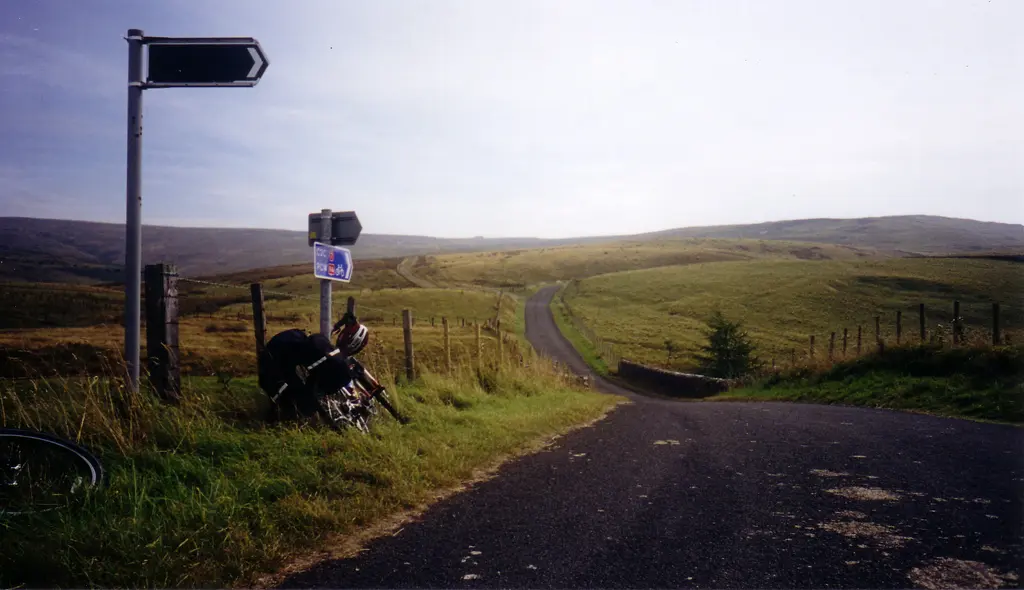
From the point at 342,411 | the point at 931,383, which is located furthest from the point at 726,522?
the point at 931,383

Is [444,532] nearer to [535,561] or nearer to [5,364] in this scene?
[535,561]

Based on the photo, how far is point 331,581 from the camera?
13.2 feet

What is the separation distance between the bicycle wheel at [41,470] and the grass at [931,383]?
12.9 meters

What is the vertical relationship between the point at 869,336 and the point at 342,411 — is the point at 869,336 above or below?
below

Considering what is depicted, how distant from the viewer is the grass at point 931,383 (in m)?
12.6

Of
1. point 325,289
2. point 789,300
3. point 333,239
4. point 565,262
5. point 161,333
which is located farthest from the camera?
point 565,262

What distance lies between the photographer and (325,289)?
8633 mm

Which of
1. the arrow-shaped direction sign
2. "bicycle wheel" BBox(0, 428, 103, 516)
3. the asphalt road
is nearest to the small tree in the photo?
the asphalt road

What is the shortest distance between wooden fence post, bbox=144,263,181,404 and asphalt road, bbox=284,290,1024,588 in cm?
329

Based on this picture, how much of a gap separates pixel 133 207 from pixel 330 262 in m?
2.22

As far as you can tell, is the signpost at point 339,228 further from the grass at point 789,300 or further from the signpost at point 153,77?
the grass at point 789,300

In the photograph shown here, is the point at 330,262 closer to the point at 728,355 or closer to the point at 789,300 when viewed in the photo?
the point at 728,355

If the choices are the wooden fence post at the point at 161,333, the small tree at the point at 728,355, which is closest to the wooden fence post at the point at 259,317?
the wooden fence post at the point at 161,333

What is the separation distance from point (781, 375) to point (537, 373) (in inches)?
421
